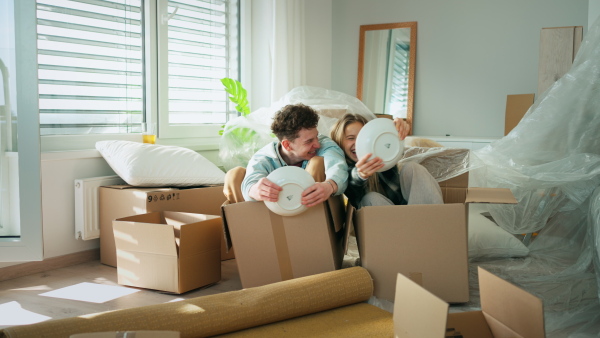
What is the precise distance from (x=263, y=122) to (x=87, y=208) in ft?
3.48

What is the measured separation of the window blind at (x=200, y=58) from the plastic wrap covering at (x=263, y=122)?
516mm

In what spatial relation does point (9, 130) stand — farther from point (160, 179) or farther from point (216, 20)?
point (216, 20)

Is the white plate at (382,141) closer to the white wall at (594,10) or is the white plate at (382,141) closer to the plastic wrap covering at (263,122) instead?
the plastic wrap covering at (263,122)

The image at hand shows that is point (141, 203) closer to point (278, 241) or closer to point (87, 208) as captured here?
point (87, 208)

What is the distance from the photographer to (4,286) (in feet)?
8.33

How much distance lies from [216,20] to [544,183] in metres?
2.55

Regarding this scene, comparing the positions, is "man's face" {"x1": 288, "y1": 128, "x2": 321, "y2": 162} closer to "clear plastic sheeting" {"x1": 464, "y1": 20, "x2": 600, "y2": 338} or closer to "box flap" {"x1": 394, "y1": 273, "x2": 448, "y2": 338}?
"clear plastic sheeting" {"x1": 464, "y1": 20, "x2": 600, "y2": 338}

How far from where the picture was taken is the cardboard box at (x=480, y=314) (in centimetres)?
120

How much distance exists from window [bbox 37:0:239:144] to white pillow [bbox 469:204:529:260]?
74.0 inches

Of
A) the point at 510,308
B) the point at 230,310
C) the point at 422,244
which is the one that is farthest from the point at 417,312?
the point at 422,244

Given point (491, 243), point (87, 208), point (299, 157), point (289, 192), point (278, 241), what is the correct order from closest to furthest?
1. point (289, 192)
2. point (278, 241)
3. point (299, 157)
4. point (491, 243)
5. point (87, 208)

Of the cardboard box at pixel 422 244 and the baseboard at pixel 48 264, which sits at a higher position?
the cardboard box at pixel 422 244

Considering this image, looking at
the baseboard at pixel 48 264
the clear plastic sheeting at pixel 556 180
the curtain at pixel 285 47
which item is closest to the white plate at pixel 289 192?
the clear plastic sheeting at pixel 556 180

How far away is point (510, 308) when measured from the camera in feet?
4.37
